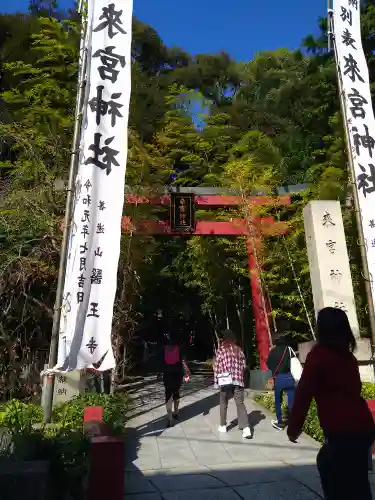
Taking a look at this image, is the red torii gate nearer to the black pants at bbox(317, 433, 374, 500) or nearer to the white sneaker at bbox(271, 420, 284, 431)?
the white sneaker at bbox(271, 420, 284, 431)

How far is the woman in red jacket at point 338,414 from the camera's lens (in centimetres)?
201

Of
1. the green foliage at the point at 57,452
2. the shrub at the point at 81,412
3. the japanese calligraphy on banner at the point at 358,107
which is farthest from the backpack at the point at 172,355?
the japanese calligraphy on banner at the point at 358,107

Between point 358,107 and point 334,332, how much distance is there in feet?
18.1

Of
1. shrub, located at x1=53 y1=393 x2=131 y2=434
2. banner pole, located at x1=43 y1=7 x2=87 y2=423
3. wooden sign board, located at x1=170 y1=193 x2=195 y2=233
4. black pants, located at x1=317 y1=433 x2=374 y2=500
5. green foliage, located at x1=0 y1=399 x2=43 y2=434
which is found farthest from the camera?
wooden sign board, located at x1=170 y1=193 x2=195 y2=233

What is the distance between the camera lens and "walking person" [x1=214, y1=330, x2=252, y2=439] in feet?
18.9

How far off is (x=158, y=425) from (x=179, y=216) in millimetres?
4984

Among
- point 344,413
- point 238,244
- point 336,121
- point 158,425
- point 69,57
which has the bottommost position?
point 158,425

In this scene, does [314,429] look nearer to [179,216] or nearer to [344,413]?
[344,413]

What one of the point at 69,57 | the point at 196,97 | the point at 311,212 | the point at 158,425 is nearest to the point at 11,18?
the point at 69,57

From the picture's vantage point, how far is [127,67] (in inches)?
216

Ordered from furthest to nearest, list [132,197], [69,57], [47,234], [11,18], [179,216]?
[11,18] < [69,57] < [179,216] < [132,197] < [47,234]

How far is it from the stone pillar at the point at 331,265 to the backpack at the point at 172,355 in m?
2.41

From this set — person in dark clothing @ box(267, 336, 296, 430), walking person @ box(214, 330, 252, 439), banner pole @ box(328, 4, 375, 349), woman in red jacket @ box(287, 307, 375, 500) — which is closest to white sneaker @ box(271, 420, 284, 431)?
person in dark clothing @ box(267, 336, 296, 430)

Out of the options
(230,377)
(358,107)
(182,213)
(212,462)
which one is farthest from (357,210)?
(182,213)
